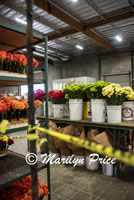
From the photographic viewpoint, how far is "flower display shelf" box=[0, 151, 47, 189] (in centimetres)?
137

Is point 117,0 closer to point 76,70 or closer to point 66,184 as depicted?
point 66,184

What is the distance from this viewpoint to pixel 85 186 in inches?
89.2

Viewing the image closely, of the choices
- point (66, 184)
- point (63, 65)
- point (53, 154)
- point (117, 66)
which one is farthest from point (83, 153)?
point (63, 65)

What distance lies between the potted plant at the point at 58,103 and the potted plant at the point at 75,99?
221 mm

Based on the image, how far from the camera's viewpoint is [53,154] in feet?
10.5

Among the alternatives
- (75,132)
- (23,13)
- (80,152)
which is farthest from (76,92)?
(23,13)

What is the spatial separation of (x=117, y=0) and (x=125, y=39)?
2723mm

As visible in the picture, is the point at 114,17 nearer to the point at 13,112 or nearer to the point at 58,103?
the point at 58,103

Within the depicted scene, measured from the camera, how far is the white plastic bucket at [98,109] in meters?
2.42

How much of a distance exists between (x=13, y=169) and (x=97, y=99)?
4.86 feet

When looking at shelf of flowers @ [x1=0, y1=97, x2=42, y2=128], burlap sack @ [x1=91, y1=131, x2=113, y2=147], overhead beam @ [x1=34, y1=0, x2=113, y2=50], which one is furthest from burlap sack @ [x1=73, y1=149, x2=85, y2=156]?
overhead beam @ [x1=34, y1=0, x2=113, y2=50]

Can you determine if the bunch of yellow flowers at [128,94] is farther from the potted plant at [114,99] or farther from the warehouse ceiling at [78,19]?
the warehouse ceiling at [78,19]

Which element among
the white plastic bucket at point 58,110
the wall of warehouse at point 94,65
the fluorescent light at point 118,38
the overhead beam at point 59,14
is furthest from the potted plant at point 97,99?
the wall of warehouse at point 94,65

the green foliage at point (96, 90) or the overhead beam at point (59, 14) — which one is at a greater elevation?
the overhead beam at point (59, 14)
